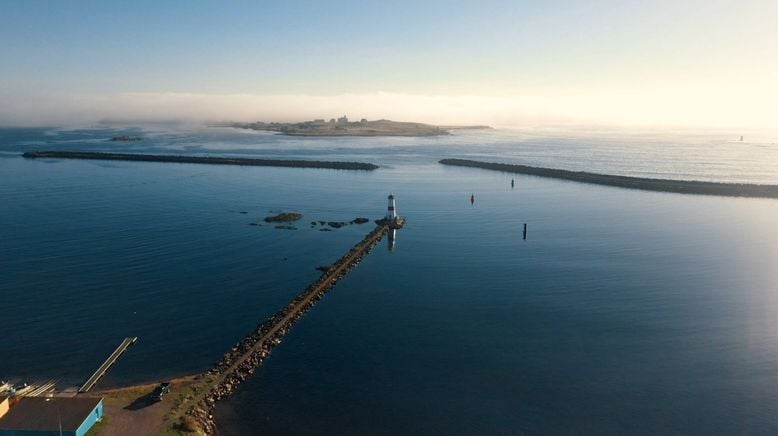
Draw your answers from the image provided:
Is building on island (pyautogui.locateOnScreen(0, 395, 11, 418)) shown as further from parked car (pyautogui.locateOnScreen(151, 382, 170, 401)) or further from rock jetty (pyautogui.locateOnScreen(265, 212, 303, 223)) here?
rock jetty (pyautogui.locateOnScreen(265, 212, 303, 223))

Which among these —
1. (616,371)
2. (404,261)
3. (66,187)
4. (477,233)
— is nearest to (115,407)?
(616,371)

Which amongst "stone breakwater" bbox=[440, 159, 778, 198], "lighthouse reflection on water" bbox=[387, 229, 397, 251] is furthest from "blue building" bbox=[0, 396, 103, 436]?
"stone breakwater" bbox=[440, 159, 778, 198]

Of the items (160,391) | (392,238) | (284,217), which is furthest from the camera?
(284,217)

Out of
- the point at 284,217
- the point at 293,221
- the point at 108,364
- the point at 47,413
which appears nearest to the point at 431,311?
the point at 108,364

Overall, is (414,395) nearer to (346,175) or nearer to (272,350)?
(272,350)

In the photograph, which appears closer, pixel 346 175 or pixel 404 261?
pixel 404 261

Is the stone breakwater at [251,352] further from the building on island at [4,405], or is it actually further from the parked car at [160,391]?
the building on island at [4,405]

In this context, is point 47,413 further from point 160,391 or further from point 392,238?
point 392,238
